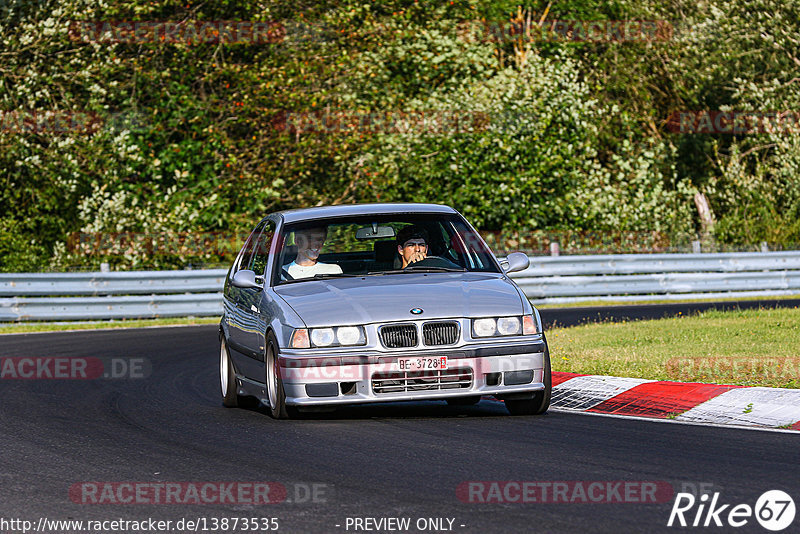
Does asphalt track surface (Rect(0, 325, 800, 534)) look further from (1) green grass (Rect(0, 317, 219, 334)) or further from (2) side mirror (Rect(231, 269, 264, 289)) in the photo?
(1) green grass (Rect(0, 317, 219, 334))

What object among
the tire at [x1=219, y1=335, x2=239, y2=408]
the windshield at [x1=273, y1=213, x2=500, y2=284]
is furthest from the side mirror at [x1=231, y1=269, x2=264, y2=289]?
the tire at [x1=219, y1=335, x2=239, y2=408]

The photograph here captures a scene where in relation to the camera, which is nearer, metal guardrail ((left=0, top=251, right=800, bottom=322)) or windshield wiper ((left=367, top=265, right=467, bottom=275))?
windshield wiper ((left=367, top=265, right=467, bottom=275))

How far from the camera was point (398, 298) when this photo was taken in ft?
31.7

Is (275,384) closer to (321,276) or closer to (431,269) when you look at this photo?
(321,276)

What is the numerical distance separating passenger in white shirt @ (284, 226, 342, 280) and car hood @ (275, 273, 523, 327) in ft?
1.19

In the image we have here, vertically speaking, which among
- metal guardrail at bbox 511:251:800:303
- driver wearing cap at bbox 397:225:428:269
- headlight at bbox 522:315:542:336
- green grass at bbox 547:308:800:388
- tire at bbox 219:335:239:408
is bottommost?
metal guardrail at bbox 511:251:800:303

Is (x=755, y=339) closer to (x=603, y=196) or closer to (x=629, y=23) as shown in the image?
(x=603, y=196)

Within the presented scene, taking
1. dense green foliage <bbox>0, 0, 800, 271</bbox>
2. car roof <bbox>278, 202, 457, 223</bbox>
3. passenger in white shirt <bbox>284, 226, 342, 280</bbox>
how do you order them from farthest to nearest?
dense green foliage <bbox>0, 0, 800, 271</bbox>, car roof <bbox>278, 202, 457, 223</bbox>, passenger in white shirt <bbox>284, 226, 342, 280</bbox>

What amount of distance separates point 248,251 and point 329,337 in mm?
3215

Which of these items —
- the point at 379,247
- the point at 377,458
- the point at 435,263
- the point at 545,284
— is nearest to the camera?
the point at 377,458

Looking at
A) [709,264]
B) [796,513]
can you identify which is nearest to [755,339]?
[796,513]

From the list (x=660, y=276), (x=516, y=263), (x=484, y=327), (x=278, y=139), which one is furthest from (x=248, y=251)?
(x=278, y=139)

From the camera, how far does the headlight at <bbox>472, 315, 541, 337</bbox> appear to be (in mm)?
9531

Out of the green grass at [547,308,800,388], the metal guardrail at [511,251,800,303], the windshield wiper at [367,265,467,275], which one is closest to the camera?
the windshield wiper at [367,265,467,275]
